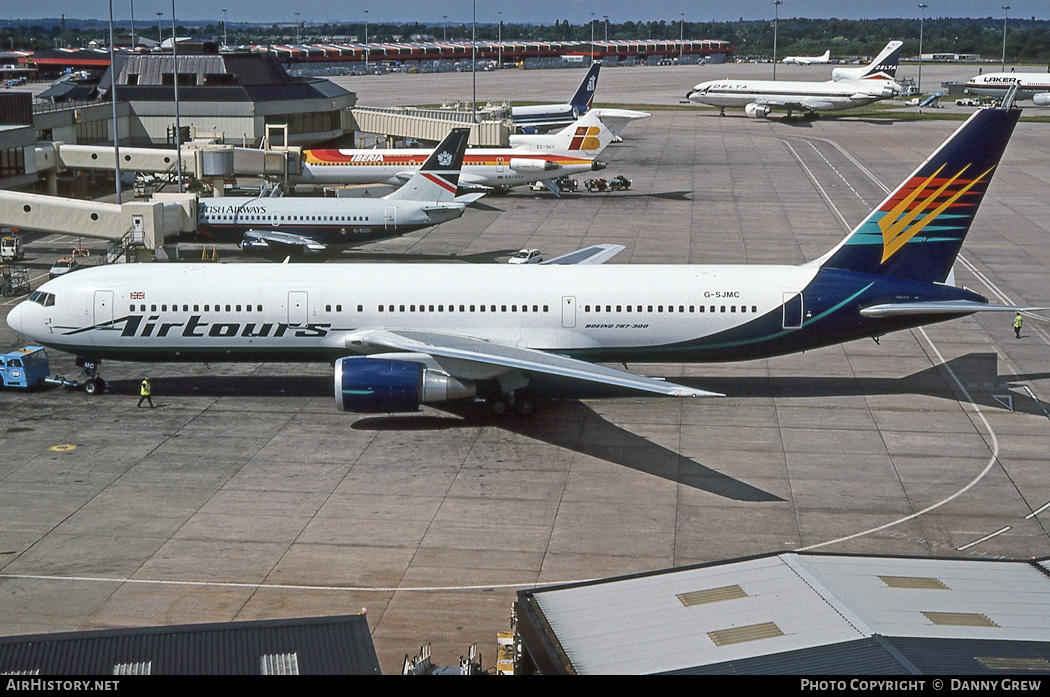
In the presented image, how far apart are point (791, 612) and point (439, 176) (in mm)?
49513

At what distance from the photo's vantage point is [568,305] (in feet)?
123

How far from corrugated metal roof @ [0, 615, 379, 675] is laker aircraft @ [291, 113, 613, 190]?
69073 millimetres

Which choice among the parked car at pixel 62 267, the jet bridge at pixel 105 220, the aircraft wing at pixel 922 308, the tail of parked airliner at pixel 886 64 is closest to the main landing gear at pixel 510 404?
the aircraft wing at pixel 922 308

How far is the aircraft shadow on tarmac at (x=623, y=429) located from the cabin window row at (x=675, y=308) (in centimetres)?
347

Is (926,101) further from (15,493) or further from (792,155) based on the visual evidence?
(15,493)

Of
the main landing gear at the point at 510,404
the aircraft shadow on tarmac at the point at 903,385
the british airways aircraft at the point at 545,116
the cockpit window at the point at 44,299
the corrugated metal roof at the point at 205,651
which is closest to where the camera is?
the corrugated metal roof at the point at 205,651

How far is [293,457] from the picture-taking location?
33.1m

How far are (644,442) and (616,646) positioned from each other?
17.7m

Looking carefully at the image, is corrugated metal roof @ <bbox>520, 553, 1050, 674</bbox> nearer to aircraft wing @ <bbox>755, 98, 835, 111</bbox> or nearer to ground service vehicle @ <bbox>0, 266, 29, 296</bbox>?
ground service vehicle @ <bbox>0, 266, 29, 296</bbox>

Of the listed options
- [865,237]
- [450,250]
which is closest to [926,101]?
[450,250]

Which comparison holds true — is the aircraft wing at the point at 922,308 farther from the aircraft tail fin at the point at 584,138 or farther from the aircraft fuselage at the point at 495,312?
the aircraft tail fin at the point at 584,138

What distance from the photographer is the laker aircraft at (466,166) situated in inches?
3388

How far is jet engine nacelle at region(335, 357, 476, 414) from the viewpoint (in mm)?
34344

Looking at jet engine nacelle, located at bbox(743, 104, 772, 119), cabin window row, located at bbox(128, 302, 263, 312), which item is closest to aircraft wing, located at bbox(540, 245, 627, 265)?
cabin window row, located at bbox(128, 302, 263, 312)
